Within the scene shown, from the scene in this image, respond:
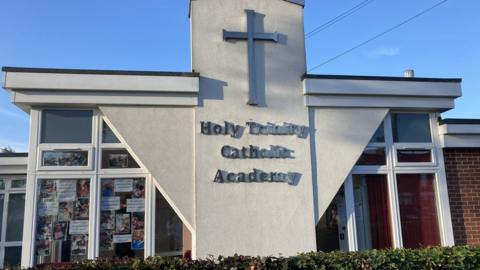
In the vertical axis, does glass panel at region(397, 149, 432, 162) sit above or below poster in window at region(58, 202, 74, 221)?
above

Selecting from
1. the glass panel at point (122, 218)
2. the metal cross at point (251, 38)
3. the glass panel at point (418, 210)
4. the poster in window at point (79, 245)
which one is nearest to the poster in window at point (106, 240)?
the glass panel at point (122, 218)

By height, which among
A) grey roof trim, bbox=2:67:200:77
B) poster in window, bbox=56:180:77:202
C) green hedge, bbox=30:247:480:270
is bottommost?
green hedge, bbox=30:247:480:270

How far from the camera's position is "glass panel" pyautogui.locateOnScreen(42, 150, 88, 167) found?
7.43 m

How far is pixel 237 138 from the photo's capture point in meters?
7.78

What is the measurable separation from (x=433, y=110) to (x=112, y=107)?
5926mm

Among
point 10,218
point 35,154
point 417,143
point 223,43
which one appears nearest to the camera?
point 35,154

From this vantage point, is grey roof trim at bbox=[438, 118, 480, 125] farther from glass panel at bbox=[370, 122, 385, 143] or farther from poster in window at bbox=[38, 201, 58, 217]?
poster in window at bbox=[38, 201, 58, 217]

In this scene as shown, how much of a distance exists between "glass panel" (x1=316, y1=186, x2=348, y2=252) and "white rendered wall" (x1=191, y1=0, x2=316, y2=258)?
2.57 ft

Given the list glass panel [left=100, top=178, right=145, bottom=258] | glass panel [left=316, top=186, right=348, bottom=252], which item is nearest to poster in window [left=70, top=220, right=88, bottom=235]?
glass panel [left=100, top=178, right=145, bottom=258]

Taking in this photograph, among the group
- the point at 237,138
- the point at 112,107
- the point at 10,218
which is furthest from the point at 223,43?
the point at 10,218

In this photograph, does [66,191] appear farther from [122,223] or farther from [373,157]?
[373,157]

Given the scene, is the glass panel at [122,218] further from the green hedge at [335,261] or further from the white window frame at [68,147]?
the green hedge at [335,261]

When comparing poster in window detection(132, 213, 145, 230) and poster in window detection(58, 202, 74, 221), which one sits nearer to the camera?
poster in window detection(58, 202, 74, 221)

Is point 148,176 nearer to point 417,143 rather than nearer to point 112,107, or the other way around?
point 112,107
